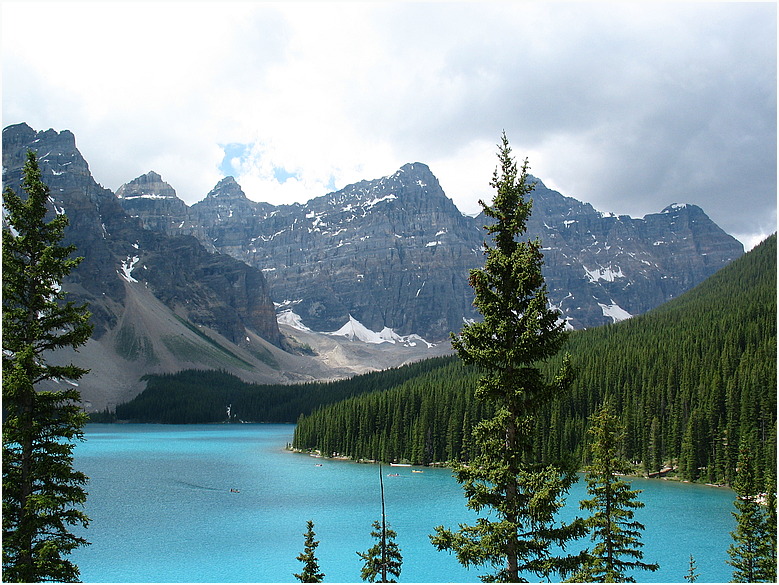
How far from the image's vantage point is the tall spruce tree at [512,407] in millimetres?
14992

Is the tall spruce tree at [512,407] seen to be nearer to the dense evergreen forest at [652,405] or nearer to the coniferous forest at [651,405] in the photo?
the dense evergreen forest at [652,405]

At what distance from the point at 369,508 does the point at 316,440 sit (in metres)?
56.8

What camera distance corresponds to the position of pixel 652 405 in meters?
89.4

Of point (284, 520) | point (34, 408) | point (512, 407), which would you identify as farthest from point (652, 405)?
point (34, 408)

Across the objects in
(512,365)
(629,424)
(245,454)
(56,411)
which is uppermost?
(512,365)

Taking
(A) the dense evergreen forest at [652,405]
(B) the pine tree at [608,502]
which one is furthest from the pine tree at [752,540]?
(A) the dense evergreen forest at [652,405]

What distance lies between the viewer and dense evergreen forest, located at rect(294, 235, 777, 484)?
76.6 m

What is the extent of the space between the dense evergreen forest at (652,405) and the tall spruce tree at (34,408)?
58754 millimetres

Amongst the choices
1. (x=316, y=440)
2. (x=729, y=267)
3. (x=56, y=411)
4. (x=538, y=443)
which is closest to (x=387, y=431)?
(x=316, y=440)

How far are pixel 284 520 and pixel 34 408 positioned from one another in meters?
43.9

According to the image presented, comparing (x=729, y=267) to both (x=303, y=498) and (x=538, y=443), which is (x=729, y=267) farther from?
(x=303, y=498)

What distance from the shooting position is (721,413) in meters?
79.6

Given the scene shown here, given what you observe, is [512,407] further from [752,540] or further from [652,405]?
[652,405]

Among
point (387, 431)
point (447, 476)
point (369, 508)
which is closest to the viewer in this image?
point (369, 508)
